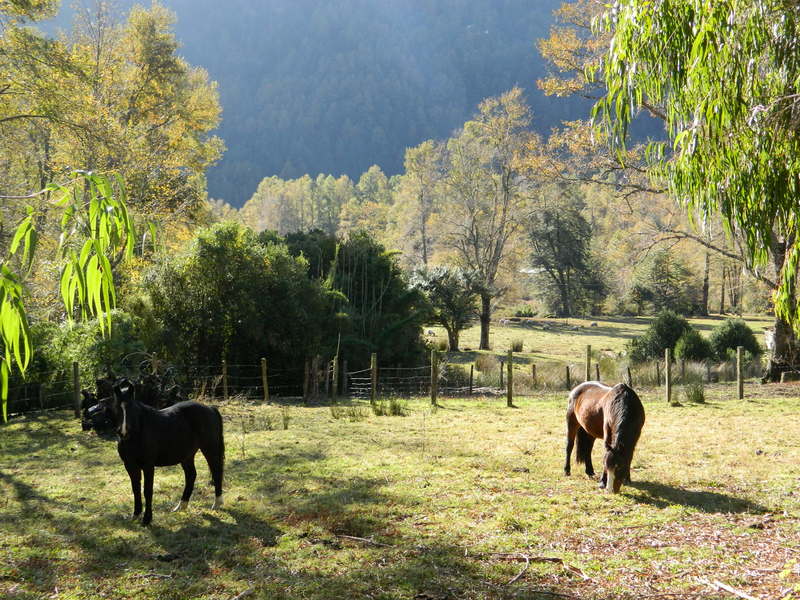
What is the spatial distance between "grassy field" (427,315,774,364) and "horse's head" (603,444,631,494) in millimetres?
19233

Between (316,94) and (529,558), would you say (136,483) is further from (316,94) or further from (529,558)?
(316,94)

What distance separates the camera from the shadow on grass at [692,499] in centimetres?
584

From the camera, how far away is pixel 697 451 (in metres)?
8.56

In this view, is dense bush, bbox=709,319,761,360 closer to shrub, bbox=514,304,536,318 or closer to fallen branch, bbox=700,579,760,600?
fallen branch, bbox=700,579,760,600

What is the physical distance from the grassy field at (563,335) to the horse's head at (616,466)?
757 inches

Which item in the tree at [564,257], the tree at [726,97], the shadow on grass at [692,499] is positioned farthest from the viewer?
the tree at [564,257]

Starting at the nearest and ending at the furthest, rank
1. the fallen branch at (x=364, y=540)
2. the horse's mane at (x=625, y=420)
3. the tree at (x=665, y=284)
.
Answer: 1. the fallen branch at (x=364, y=540)
2. the horse's mane at (x=625, y=420)
3. the tree at (x=665, y=284)

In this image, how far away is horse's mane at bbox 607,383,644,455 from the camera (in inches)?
243

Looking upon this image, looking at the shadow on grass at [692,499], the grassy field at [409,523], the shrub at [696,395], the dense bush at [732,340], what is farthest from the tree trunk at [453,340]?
the shadow on grass at [692,499]

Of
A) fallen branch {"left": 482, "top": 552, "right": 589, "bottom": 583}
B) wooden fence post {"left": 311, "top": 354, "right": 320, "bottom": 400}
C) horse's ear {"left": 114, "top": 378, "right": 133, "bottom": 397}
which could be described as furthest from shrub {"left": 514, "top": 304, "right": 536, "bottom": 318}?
horse's ear {"left": 114, "top": 378, "right": 133, "bottom": 397}

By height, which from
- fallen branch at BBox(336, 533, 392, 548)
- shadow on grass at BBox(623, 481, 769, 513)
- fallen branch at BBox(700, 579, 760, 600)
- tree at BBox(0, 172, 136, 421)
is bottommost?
fallen branch at BBox(336, 533, 392, 548)

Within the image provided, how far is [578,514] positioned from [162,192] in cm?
1870

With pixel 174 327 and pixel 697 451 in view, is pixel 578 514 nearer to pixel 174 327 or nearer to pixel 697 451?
pixel 697 451

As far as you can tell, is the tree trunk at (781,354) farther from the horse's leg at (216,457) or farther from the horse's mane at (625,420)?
the horse's leg at (216,457)
